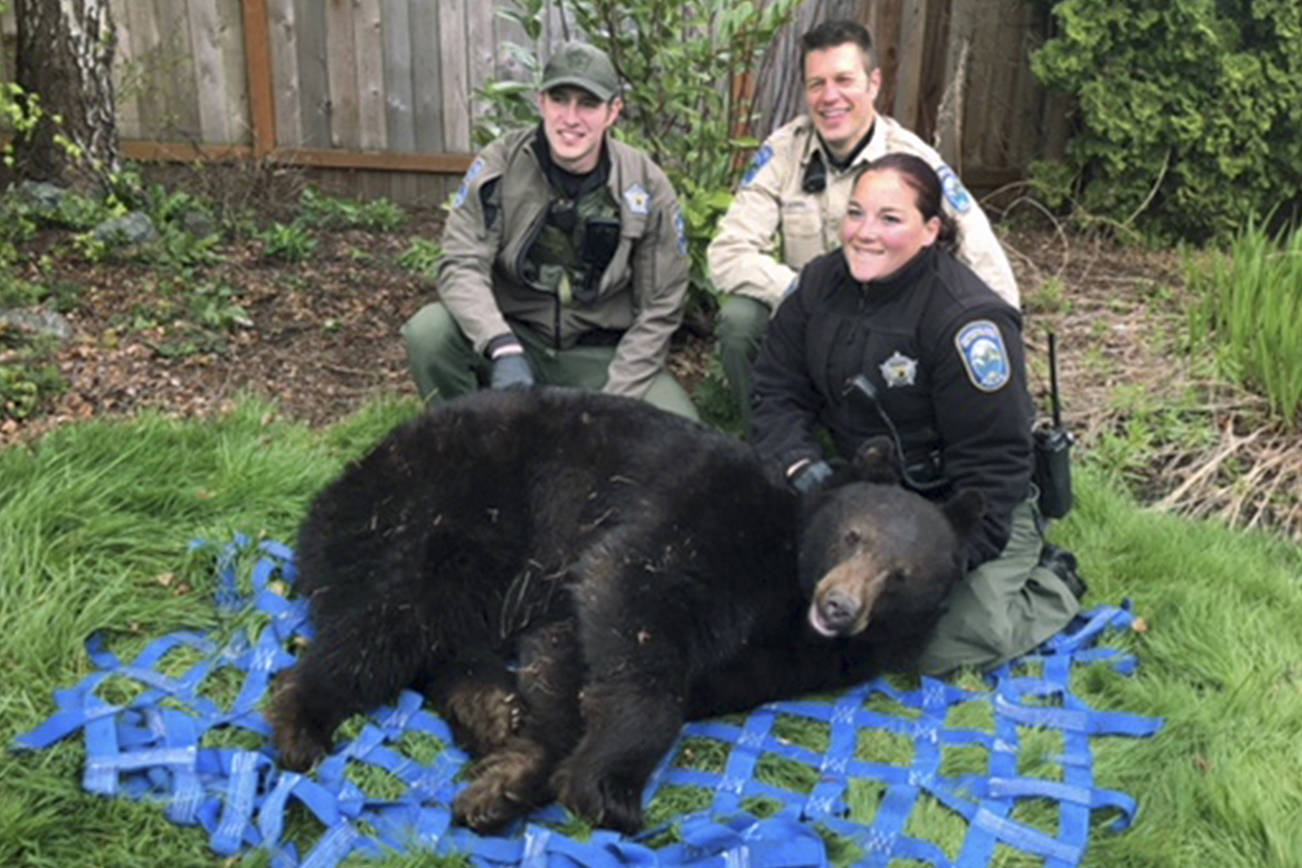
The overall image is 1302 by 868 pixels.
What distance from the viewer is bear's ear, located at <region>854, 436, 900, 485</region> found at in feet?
10.0

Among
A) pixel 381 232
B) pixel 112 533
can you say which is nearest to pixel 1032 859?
pixel 112 533

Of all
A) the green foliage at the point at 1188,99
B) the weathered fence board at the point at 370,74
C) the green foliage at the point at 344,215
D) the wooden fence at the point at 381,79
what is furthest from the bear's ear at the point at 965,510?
the weathered fence board at the point at 370,74

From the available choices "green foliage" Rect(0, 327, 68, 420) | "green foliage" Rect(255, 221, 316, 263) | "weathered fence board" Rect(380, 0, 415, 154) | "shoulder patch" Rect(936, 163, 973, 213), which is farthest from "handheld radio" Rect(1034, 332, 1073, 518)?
"weathered fence board" Rect(380, 0, 415, 154)

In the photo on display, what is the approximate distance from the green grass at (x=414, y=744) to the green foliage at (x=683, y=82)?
166cm

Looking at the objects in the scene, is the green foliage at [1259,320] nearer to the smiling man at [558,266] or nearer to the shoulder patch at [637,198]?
the smiling man at [558,266]

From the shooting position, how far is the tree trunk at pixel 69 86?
5.86 metres

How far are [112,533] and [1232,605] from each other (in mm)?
3480

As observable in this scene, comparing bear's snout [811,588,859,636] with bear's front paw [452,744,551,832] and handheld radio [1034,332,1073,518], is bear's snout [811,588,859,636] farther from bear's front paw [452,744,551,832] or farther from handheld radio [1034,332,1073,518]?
handheld radio [1034,332,1073,518]

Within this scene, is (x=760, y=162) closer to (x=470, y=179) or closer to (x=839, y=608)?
(x=470, y=179)

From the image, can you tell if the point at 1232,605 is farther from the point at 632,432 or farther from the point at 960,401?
the point at 632,432

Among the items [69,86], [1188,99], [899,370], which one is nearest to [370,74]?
[69,86]

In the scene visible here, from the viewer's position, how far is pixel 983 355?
10.7 ft

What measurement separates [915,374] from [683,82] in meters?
2.16

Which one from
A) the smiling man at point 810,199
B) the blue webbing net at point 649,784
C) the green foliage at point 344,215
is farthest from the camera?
the green foliage at point 344,215
